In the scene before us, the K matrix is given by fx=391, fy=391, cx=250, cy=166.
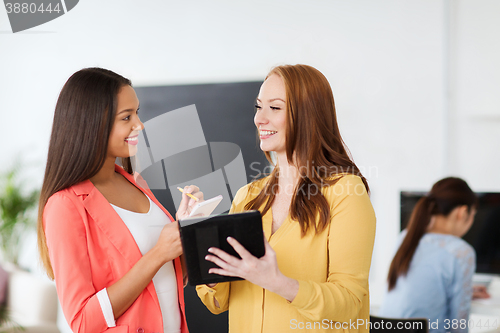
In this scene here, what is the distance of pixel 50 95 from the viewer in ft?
9.86

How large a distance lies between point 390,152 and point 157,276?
1.89 m

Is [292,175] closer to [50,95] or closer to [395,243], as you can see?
[395,243]

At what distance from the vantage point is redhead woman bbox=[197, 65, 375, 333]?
1007 mm

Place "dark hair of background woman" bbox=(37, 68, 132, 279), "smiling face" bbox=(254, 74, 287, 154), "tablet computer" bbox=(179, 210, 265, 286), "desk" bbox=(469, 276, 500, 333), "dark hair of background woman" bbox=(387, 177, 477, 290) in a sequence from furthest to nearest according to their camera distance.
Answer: "dark hair of background woman" bbox=(387, 177, 477, 290), "desk" bbox=(469, 276, 500, 333), "smiling face" bbox=(254, 74, 287, 154), "dark hair of background woman" bbox=(37, 68, 132, 279), "tablet computer" bbox=(179, 210, 265, 286)

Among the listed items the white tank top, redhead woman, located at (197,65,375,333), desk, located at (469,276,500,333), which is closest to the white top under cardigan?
the white tank top

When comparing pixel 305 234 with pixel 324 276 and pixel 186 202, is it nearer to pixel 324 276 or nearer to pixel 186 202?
pixel 324 276

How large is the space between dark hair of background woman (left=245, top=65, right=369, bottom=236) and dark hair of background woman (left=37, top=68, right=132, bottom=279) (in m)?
0.54

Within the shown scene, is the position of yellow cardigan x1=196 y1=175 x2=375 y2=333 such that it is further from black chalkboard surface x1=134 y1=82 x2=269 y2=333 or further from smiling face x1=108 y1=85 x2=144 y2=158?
black chalkboard surface x1=134 y1=82 x2=269 y2=333

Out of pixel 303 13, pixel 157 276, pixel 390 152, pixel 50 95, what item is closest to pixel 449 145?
pixel 390 152

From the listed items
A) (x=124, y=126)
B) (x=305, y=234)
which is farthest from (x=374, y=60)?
(x=124, y=126)

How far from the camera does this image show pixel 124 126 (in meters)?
1.17

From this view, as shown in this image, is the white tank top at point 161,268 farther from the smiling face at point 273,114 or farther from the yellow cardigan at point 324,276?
the smiling face at point 273,114

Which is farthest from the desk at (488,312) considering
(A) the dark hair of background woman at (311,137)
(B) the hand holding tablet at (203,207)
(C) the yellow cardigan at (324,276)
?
(B) the hand holding tablet at (203,207)

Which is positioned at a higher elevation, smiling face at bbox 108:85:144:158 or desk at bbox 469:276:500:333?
smiling face at bbox 108:85:144:158
